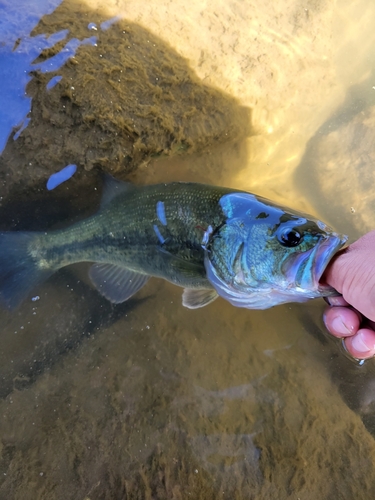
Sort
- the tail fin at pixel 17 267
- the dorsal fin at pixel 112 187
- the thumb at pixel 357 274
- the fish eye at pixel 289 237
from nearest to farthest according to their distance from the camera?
the thumb at pixel 357 274
the fish eye at pixel 289 237
the dorsal fin at pixel 112 187
the tail fin at pixel 17 267

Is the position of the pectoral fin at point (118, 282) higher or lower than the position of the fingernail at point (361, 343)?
lower

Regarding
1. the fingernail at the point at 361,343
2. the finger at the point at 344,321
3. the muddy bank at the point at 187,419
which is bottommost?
the muddy bank at the point at 187,419

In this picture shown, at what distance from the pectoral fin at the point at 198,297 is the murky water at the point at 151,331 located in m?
0.68

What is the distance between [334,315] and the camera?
2.52m

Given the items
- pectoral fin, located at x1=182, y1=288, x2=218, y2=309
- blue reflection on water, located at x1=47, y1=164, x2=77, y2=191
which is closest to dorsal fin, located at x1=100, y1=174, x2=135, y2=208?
blue reflection on water, located at x1=47, y1=164, x2=77, y2=191

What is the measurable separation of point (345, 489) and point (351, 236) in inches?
99.9

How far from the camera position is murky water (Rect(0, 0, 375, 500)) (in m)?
2.87

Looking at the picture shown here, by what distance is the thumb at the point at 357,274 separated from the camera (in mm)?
1865

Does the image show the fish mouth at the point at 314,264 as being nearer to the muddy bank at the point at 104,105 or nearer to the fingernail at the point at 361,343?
the fingernail at the point at 361,343

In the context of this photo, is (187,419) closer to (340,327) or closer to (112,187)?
(340,327)

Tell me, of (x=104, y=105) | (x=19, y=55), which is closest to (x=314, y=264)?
(x=104, y=105)

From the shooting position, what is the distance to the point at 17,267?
125 inches

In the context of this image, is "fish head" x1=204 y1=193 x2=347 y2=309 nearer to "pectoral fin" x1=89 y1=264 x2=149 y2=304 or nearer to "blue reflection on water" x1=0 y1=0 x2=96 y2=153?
"pectoral fin" x1=89 y1=264 x2=149 y2=304

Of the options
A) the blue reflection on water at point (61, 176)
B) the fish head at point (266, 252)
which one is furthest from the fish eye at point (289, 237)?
the blue reflection on water at point (61, 176)
